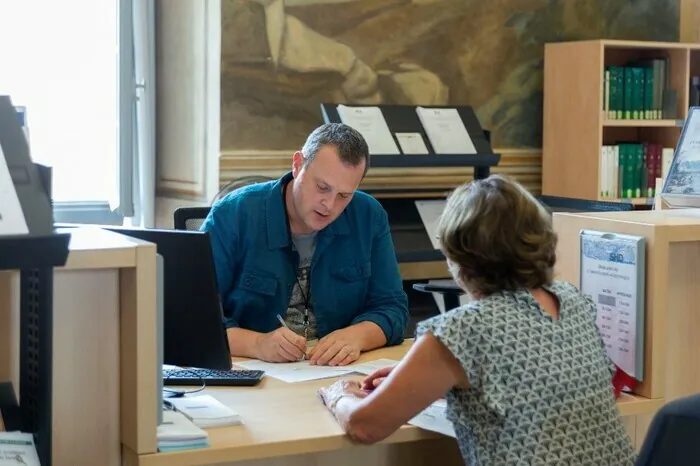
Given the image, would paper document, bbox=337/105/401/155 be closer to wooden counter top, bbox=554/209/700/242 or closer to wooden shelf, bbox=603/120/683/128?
wooden shelf, bbox=603/120/683/128

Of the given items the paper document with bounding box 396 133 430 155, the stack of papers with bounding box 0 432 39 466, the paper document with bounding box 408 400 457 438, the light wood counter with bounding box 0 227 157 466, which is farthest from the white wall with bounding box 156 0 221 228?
the stack of papers with bounding box 0 432 39 466

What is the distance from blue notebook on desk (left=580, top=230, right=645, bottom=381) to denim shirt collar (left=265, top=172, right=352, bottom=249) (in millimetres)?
789

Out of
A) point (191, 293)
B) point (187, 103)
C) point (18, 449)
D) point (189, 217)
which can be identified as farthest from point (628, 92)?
point (18, 449)

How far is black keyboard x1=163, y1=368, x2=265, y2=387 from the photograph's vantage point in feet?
8.21

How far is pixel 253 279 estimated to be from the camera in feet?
9.91

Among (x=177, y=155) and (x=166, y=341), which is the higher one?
(x=177, y=155)

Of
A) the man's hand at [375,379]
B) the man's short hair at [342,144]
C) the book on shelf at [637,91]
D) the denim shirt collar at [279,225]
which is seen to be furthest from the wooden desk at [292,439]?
the book on shelf at [637,91]

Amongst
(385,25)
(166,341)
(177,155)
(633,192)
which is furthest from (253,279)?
(633,192)

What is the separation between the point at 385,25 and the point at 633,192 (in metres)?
1.56

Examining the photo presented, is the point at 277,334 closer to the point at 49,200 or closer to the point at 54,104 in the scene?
the point at 49,200

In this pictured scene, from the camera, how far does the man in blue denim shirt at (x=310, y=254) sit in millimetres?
3002

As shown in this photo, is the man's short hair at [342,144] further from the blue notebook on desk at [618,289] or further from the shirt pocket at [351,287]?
the blue notebook on desk at [618,289]

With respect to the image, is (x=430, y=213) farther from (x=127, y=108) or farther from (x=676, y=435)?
(x=676, y=435)

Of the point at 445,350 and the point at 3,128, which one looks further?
the point at 445,350
